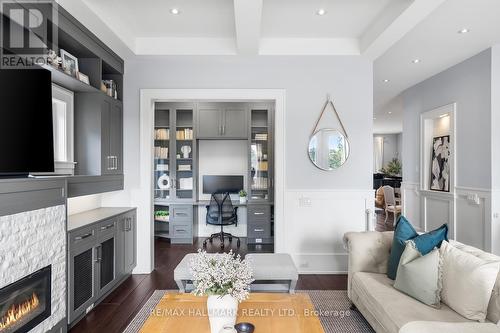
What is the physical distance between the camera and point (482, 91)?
388cm

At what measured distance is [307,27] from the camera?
131 inches

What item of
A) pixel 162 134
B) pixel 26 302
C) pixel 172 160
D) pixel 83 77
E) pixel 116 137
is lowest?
pixel 26 302

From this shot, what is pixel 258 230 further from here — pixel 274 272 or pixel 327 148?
pixel 274 272

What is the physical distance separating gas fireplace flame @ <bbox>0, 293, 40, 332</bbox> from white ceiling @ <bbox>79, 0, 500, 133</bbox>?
2.43 m

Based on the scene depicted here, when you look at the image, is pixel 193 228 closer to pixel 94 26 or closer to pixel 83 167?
pixel 83 167

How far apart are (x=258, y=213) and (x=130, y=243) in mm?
2337

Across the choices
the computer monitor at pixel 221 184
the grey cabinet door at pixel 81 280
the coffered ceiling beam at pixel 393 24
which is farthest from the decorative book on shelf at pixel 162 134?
the coffered ceiling beam at pixel 393 24

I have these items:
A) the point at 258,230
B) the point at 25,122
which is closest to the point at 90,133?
the point at 25,122

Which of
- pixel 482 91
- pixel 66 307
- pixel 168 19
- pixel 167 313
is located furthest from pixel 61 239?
pixel 482 91

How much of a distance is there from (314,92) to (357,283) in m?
2.38

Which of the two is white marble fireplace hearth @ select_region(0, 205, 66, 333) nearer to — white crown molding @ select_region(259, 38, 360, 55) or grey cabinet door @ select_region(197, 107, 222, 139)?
white crown molding @ select_region(259, 38, 360, 55)

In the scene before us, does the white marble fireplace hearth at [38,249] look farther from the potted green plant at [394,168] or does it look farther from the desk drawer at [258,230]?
the potted green plant at [394,168]

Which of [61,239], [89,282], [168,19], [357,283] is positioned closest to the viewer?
[61,239]

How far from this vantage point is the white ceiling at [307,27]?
281 centimetres
